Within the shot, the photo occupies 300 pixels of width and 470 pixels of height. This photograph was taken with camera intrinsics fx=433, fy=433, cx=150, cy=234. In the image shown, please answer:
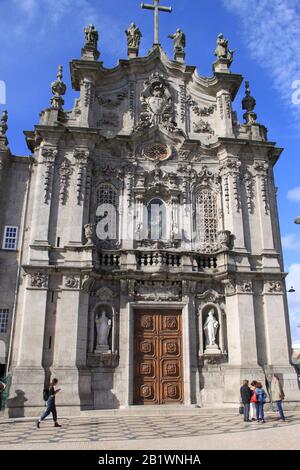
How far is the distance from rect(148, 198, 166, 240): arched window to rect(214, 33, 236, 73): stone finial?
907 centimetres

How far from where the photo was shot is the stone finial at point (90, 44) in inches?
958

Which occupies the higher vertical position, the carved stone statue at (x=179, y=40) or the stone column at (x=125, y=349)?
the carved stone statue at (x=179, y=40)

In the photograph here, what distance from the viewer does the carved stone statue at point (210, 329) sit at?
65.9 ft

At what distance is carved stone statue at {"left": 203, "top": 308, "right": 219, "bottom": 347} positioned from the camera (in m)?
20.1

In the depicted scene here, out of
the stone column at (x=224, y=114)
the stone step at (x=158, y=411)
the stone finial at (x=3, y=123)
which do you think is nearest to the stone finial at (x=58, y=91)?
the stone finial at (x=3, y=123)

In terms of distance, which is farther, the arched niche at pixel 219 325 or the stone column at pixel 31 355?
the arched niche at pixel 219 325

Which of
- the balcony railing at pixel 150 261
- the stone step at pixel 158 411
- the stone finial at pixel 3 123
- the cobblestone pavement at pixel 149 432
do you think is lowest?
the cobblestone pavement at pixel 149 432

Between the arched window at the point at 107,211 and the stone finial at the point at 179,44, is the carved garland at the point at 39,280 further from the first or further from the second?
the stone finial at the point at 179,44

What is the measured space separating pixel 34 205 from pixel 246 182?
11103 mm

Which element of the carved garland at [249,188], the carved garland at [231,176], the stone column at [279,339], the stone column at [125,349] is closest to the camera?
the stone column at [125,349]

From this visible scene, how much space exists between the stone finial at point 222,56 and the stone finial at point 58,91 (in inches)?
353

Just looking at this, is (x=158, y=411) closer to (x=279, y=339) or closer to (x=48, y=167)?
(x=279, y=339)

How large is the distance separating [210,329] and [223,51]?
1644cm

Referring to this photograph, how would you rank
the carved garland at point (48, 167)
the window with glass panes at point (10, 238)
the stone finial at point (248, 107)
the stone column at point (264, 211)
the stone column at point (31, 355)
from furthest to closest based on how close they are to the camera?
1. the stone finial at point (248, 107)
2. the stone column at point (264, 211)
3. the carved garland at point (48, 167)
4. the window with glass panes at point (10, 238)
5. the stone column at point (31, 355)
